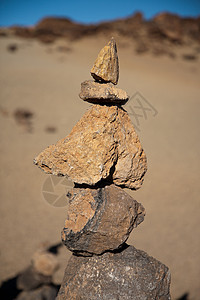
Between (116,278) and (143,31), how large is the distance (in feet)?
69.7

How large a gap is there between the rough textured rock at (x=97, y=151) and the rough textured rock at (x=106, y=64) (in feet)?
1.28

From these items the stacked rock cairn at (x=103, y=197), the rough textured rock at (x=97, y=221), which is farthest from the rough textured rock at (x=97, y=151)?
the rough textured rock at (x=97, y=221)

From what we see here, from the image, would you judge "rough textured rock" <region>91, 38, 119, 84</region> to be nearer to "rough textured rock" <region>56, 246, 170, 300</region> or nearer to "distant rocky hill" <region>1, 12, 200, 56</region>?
"rough textured rock" <region>56, 246, 170, 300</region>

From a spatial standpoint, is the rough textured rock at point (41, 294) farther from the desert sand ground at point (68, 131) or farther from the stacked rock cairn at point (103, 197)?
the stacked rock cairn at point (103, 197)

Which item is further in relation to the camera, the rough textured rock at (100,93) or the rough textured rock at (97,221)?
the rough textured rock at (97,221)

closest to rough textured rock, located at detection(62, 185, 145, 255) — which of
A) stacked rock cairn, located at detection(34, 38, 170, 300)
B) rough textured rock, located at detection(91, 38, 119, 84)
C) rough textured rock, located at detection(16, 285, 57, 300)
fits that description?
stacked rock cairn, located at detection(34, 38, 170, 300)

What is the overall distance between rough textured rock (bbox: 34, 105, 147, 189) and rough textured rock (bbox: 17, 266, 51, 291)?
4231 millimetres

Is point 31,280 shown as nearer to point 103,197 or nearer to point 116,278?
point 116,278

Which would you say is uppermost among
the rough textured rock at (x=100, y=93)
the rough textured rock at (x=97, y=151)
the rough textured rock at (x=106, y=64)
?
the rough textured rock at (x=106, y=64)

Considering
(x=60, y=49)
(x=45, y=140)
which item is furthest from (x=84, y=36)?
(x=45, y=140)

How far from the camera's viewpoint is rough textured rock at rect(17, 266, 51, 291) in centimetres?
625

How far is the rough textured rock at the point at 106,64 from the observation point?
3139 millimetres

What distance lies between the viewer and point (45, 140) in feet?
41.3

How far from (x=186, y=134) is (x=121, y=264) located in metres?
10.0
